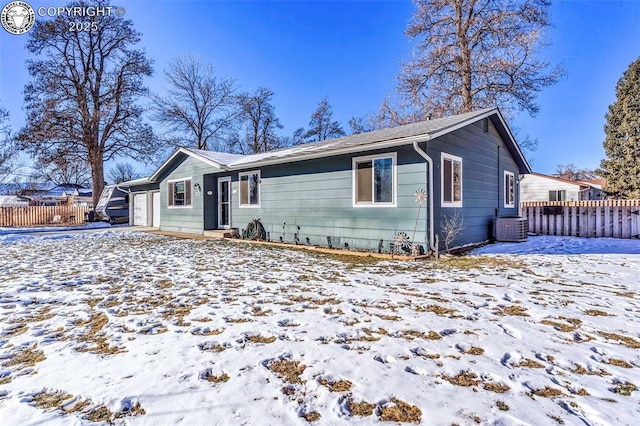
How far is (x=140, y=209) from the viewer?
17641mm

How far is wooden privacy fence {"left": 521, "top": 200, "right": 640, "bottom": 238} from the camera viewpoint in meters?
9.71

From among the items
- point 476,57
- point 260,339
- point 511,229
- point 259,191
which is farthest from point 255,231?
point 476,57

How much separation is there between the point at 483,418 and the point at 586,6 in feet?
55.5

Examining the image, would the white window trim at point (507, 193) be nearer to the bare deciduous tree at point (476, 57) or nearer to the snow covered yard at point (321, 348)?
the bare deciduous tree at point (476, 57)

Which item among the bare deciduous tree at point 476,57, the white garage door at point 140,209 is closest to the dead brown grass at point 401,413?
the bare deciduous tree at point 476,57

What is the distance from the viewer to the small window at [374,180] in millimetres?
7379

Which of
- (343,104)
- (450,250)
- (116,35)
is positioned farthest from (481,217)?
(116,35)

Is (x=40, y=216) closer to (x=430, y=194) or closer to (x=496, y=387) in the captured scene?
(x=430, y=194)

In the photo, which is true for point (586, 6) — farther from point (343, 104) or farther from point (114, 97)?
point (114, 97)

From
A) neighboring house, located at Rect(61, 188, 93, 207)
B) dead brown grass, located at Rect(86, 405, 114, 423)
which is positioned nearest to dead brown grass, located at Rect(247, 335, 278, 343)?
dead brown grass, located at Rect(86, 405, 114, 423)

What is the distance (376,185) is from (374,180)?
0.13 metres

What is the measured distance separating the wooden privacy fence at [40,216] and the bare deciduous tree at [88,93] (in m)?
2.05

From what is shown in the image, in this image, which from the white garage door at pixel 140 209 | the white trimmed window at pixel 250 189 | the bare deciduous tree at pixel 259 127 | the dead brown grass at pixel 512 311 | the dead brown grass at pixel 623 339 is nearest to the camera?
the dead brown grass at pixel 623 339

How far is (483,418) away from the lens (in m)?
1.72
